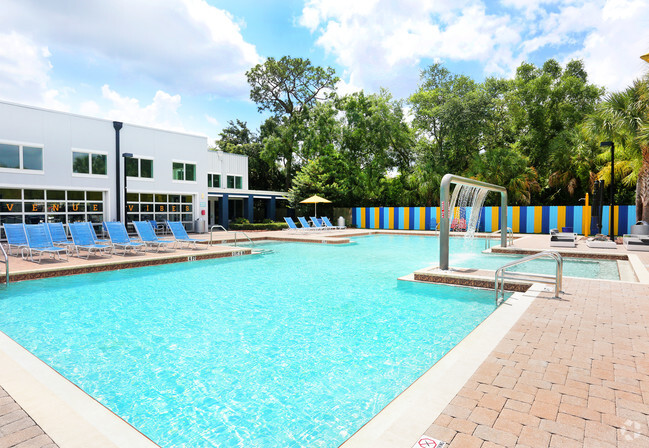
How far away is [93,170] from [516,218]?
865 inches

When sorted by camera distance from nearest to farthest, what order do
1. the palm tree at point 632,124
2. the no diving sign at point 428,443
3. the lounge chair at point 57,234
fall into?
the no diving sign at point 428,443, the lounge chair at point 57,234, the palm tree at point 632,124

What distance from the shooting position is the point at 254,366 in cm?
421

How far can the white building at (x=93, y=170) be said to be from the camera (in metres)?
15.2

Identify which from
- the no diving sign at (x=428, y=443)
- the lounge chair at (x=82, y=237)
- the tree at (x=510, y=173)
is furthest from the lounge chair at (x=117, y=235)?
the tree at (x=510, y=173)

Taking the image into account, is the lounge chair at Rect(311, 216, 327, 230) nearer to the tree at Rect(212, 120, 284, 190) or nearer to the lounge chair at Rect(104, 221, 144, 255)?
the lounge chair at Rect(104, 221, 144, 255)

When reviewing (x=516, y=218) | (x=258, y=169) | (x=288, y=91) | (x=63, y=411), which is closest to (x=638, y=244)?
(x=516, y=218)

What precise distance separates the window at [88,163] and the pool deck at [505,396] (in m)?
15.1

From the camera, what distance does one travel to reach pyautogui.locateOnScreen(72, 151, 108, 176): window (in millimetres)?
16906

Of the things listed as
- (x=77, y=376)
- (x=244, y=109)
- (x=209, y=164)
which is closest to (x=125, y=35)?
(x=209, y=164)

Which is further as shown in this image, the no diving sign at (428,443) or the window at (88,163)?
the window at (88,163)

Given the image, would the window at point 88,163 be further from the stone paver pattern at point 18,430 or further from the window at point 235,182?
the stone paver pattern at point 18,430

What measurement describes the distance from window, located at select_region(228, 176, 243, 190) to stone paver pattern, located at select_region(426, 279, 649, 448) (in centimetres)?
2499

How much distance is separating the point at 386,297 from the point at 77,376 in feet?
16.5

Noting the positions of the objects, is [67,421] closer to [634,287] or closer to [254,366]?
[254,366]
